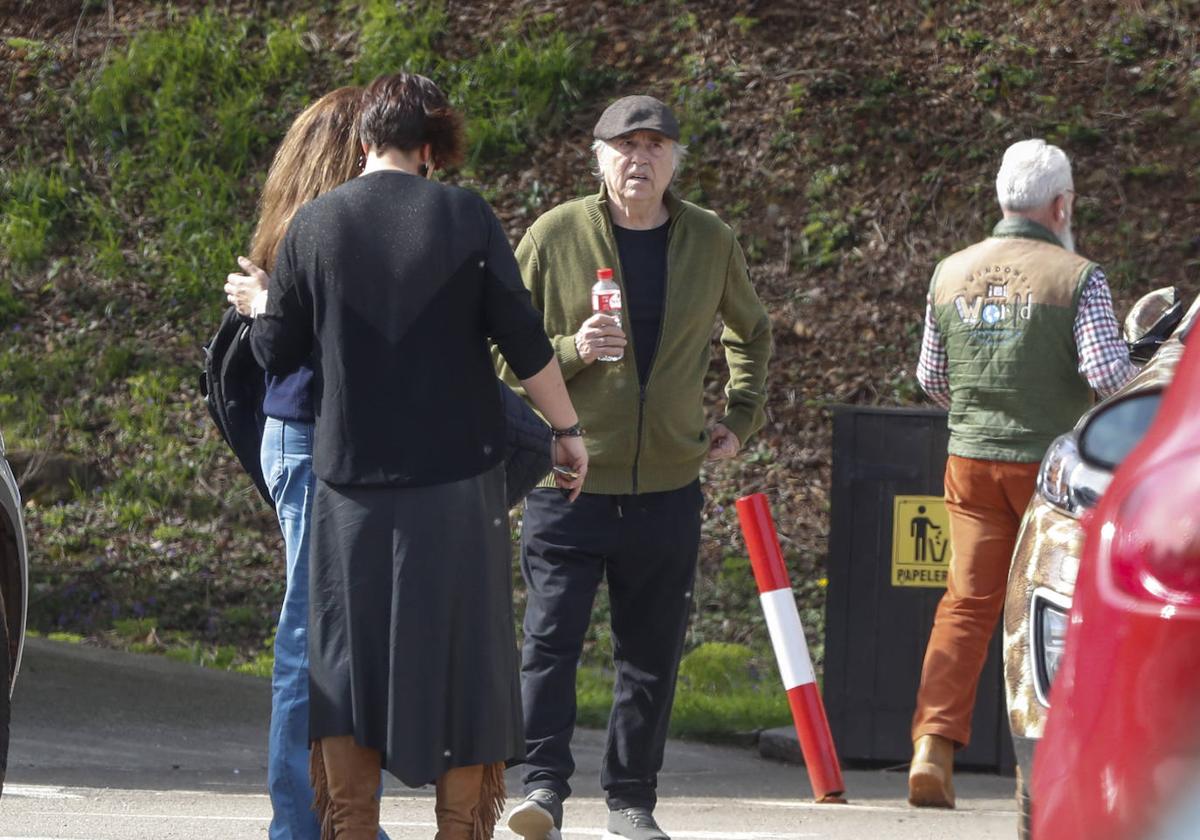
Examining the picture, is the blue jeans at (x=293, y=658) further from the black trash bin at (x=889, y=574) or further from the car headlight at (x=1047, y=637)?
the black trash bin at (x=889, y=574)

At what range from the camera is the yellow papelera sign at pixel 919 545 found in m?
7.58

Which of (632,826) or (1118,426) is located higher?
(1118,426)

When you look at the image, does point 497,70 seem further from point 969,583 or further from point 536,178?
point 969,583

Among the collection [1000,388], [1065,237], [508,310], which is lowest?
[1000,388]

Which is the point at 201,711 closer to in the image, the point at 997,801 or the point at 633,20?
the point at 997,801

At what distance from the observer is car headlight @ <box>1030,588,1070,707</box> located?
379 cm

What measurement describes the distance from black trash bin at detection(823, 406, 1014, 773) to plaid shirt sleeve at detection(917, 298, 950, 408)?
619 mm

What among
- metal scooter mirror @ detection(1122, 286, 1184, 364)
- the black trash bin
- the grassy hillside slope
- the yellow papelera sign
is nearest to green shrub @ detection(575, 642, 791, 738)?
the grassy hillside slope

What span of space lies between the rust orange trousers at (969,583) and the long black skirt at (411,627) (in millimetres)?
2651

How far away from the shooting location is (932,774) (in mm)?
6656

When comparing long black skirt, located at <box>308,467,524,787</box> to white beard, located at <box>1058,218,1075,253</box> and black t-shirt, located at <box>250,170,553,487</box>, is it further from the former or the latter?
white beard, located at <box>1058,218,1075,253</box>

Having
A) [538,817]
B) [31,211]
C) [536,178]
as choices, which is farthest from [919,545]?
[31,211]

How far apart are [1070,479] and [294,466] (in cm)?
185

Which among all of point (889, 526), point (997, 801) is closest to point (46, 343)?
point (889, 526)
